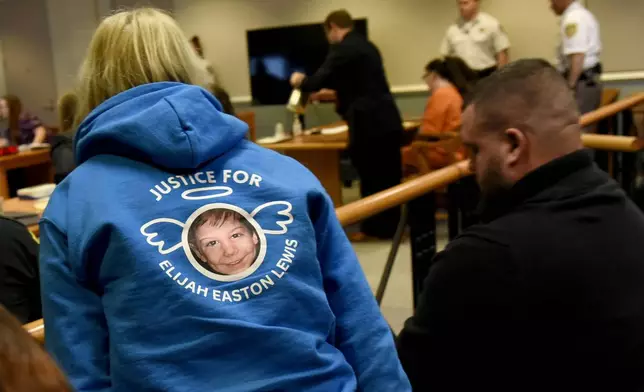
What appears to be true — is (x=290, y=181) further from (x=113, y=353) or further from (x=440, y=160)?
(x=440, y=160)

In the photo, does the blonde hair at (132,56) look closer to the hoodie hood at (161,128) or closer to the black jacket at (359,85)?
the hoodie hood at (161,128)

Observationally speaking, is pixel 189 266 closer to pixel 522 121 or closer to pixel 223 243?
pixel 223 243

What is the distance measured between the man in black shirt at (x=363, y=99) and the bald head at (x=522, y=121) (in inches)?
137

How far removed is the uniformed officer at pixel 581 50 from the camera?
17.6 feet

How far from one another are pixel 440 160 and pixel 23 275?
3129 millimetres

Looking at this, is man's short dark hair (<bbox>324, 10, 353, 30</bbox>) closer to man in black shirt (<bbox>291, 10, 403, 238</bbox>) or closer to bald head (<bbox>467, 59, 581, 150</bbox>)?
man in black shirt (<bbox>291, 10, 403, 238</bbox>)

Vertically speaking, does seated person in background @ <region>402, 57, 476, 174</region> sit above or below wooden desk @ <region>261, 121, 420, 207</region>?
above

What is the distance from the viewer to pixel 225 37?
8.62 m

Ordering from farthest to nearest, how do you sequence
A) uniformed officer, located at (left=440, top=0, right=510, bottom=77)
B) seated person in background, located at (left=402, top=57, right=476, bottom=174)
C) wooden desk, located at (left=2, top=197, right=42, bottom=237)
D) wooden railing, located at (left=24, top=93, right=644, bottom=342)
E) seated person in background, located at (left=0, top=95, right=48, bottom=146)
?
seated person in background, located at (left=0, top=95, right=48, bottom=146)
uniformed officer, located at (left=440, top=0, right=510, bottom=77)
seated person in background, located at (left=402, top=57, right=476, bottom=174)
wooden desk, located at (left=2, top=197, right=42, bottom=237)
wooden railing, located at (left=24, top=93, right=644, bottom=342)

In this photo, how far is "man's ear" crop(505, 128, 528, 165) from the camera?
1.42 m

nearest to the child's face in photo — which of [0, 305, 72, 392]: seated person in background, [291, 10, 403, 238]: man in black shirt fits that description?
[0, 305, 72, 392]: seated person in background

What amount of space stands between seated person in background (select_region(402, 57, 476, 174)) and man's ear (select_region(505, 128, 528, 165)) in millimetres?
3318

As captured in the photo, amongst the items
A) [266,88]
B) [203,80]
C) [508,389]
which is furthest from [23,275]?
[266,88]

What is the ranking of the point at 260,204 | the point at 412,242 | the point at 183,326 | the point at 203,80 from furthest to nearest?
the point at 412,242 → the point at 203,80 → the point at 260,204 → the point at 183,326
